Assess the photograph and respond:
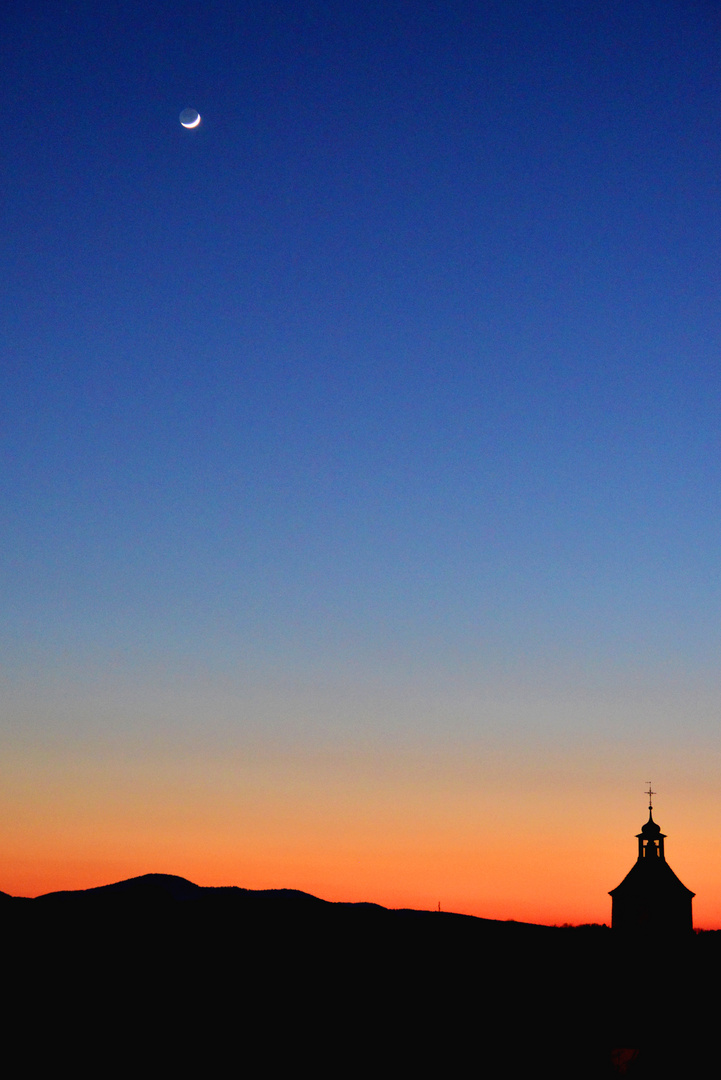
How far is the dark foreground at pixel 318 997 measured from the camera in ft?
70.9

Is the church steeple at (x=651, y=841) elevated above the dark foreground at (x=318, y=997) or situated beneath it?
elevated above

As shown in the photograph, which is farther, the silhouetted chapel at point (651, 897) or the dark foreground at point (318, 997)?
the silhouetted chapel at point (651, 897)

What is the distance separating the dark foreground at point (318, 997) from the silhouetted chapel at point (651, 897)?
2372 centimetres

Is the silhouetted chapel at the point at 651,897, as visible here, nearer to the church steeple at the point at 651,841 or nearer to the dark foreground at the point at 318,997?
the church steeple at the point at 651,841

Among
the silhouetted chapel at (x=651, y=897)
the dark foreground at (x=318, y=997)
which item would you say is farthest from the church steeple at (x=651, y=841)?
the dark foreground at (x=318, y=997)

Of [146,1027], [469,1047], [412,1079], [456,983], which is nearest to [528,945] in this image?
[456,983]

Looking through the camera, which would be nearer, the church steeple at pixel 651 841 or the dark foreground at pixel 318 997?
the dark foreground at pixel 318 997

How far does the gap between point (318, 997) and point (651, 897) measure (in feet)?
114

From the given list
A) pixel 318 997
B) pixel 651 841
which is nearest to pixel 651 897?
pixel 651 841

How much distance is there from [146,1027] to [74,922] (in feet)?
16.0

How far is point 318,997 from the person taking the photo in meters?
24.3

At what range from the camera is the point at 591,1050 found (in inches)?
987

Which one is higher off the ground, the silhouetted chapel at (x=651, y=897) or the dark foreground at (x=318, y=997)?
the silhouetted chapel at (x=651, y=897)

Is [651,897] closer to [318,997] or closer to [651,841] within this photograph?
[651,841]
